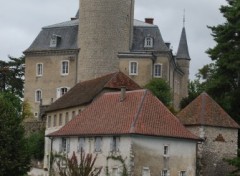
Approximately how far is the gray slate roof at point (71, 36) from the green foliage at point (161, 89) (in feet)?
29.5

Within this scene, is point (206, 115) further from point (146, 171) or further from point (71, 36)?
point (71, 36)

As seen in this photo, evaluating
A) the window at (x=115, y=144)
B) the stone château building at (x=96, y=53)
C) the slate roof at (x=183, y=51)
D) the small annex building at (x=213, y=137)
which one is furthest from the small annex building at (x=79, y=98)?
the slate roof at (x=183, y=51)

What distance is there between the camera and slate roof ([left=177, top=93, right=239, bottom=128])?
7025 cm

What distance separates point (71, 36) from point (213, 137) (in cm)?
3567

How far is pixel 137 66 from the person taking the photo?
9775 centimetres

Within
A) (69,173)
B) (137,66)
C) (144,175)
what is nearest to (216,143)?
(144,175)

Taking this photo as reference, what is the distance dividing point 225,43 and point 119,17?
22.4 meters

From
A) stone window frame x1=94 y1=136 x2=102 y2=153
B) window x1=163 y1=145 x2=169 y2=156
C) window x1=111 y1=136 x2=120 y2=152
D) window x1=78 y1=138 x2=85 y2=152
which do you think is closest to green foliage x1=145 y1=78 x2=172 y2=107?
window x1=78 y1=138 x2=85 y2=152

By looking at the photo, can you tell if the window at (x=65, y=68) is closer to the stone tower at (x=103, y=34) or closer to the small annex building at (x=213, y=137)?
the stone tower at (x=103, y=34)

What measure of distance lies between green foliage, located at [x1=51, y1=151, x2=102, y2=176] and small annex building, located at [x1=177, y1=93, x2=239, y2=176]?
23.4ft

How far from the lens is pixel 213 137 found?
6988cm

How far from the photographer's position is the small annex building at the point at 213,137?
6925cm

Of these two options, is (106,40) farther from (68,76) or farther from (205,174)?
(205,174)

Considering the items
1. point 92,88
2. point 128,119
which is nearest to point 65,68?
point 92,88
